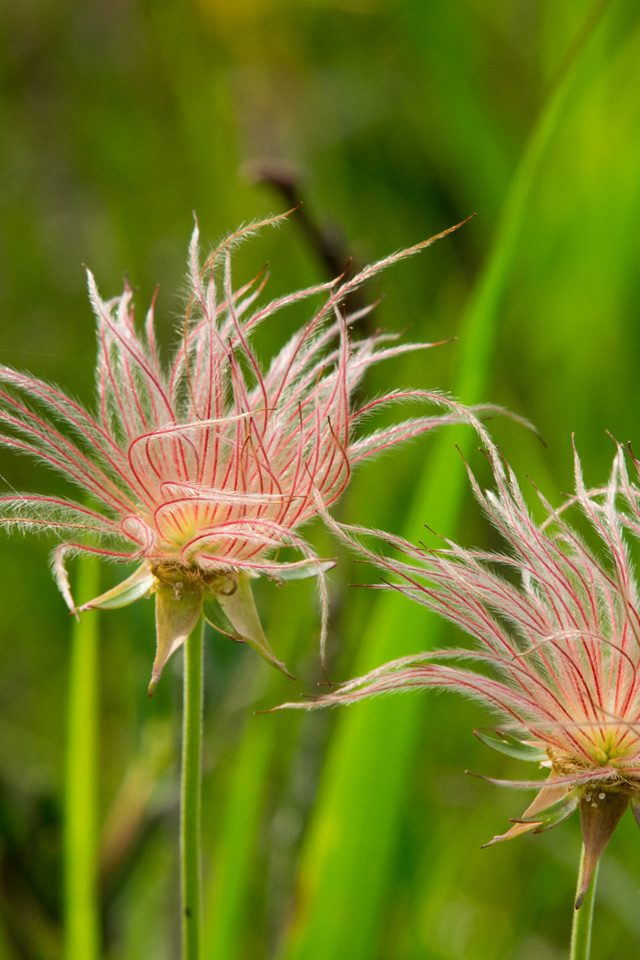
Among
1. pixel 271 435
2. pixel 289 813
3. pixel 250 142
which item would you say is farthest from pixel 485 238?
pixel 271 435

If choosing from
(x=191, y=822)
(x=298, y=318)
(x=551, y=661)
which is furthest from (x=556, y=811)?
(x=298, y=318)

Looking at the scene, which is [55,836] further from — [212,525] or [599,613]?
[599,613]

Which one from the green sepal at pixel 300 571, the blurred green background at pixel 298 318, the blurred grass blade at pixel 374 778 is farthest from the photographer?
the blurred green background at pixel 298 318

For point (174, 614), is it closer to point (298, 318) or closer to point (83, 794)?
point (83, 794)

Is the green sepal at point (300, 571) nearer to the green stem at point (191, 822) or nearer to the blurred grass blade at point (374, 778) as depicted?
the green stem at point (191, 822)

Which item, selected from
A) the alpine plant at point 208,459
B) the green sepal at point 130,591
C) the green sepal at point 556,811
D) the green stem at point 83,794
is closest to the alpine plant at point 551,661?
the green sepal at point 556,811

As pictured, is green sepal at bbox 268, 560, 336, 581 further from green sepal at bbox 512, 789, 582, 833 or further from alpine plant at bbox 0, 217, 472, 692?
green sepal at bbox 512, 789, 582, 833

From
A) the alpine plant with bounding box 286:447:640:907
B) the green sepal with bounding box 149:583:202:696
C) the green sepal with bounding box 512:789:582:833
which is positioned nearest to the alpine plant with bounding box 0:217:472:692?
the green sepal with bounding box 149:583:202:696
